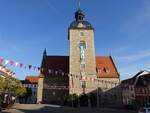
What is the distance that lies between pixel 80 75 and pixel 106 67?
305 inches

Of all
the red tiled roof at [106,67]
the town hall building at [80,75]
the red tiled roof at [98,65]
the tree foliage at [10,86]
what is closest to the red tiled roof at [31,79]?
the red tiled roof at [98,65]

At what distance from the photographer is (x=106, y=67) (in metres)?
41.7

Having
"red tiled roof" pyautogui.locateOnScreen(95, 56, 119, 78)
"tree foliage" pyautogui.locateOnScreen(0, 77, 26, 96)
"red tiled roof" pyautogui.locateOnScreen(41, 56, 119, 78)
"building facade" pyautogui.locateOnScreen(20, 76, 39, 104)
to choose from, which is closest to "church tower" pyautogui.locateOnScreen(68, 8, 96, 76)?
"red tiled roof" pyautogui.locateOnScreen(95, 56, 119, 78)

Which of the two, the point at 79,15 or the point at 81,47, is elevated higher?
the point at 79,15

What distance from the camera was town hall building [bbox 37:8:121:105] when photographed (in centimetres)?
3719

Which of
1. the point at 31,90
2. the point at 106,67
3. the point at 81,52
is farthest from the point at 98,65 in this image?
the point at 31,90

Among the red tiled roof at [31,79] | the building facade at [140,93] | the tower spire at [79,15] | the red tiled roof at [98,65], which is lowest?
the building facade at [140,93]

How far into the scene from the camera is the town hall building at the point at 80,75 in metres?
37.2

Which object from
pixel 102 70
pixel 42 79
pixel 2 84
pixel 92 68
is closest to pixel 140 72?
pixel 102 70

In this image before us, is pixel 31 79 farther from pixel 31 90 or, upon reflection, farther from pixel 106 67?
pixel 106 67

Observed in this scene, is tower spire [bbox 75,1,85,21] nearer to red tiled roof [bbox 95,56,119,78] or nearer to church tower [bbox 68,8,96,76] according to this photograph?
church tower [bbox 68,8,96,76]

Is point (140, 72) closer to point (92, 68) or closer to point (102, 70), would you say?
point (102, 70)

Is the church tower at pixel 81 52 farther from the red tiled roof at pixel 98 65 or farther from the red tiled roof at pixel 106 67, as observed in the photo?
the red tiled roof at pixel 98 65

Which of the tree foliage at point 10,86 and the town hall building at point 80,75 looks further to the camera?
the town hall building at point 80,75
